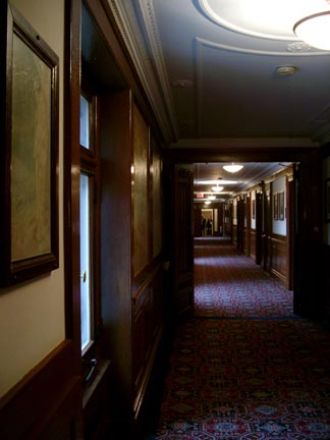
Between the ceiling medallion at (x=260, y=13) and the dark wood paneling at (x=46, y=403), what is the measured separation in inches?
79.8

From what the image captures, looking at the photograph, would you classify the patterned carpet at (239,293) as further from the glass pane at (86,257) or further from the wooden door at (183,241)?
the glass pane at (86,257)

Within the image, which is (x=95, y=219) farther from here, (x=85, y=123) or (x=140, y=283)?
(x=140, y=283)

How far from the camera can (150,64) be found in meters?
3.40

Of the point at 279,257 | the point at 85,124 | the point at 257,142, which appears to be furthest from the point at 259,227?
the point at 85,124

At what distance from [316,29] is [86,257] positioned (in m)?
1.85

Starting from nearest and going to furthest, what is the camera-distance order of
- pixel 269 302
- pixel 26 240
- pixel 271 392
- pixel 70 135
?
1. pixel 26 240
2. pixel 70 135
3. pixel 271 392
4. pixel 269 302

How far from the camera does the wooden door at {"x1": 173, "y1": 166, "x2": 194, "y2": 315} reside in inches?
261

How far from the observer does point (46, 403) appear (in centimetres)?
129

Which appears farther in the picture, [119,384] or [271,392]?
[271,392]

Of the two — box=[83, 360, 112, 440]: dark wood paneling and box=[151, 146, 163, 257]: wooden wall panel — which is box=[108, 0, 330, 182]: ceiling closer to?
box=[151, 146, 163, 257]: wooden wall panel

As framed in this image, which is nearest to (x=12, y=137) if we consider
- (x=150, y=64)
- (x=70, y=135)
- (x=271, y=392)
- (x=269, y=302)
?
(x=70, y=135)

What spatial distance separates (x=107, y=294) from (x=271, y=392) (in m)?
1.89

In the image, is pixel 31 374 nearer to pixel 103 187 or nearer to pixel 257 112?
pixel 103 187

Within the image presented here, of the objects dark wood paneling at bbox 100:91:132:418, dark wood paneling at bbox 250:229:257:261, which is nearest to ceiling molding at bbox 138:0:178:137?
dark wood paneling at bbox 100:91:132:418
